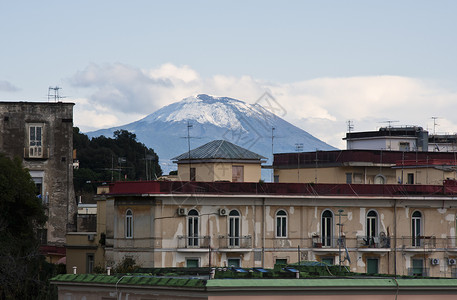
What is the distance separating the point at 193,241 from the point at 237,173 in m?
9.20

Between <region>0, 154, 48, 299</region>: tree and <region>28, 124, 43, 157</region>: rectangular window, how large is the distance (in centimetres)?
490

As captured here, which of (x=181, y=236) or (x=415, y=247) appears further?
(x=415, y=247)

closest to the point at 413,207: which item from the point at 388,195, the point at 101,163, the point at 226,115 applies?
the point at 388,195

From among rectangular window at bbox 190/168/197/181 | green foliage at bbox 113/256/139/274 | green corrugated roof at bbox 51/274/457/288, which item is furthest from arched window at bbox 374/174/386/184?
green corrugated roof at bbox 51/274/457/288

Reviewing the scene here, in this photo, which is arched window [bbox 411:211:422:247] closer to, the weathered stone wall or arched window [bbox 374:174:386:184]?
arched window [bbox 374:174:386:184]

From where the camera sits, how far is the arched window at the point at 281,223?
61.1 m

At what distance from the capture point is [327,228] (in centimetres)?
6231

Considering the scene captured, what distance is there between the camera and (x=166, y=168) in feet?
510

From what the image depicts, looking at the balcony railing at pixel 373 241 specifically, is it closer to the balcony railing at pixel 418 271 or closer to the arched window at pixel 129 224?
the balcony railing at pixel 418 271

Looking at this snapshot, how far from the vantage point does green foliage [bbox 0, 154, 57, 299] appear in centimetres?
5809

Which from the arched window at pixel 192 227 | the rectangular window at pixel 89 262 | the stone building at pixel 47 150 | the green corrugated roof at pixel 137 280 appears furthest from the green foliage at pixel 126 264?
the green corrugated roof at pixel 137 280

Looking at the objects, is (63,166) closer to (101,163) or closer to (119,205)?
(119,205)

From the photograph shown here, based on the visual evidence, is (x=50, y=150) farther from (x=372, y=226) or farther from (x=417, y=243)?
(x=417, y=243)

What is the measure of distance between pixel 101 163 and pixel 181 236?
70366 mm
